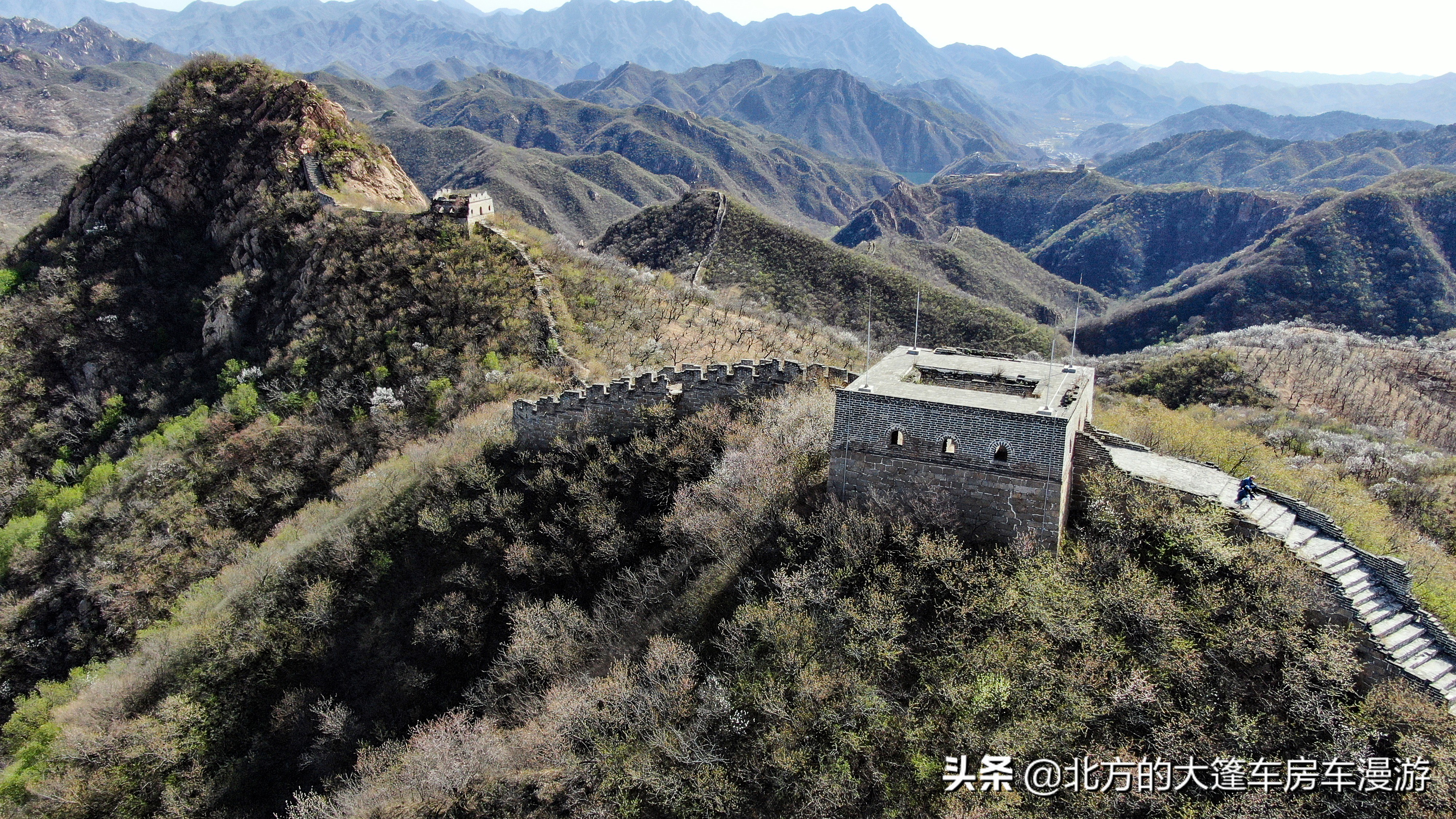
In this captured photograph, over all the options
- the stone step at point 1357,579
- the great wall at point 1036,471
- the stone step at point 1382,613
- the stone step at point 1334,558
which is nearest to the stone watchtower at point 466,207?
the great wall at point 1036,471

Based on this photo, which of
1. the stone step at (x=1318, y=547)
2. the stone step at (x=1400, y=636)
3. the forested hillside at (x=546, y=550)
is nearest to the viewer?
the forested hillside at (x=546, y=550)

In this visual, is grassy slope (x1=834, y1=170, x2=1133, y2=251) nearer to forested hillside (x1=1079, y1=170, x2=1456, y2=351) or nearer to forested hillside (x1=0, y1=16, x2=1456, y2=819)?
forested hillside (x1=1079, y1=170, x2=1456, y2=351)

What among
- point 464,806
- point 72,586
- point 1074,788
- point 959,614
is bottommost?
point 72,586

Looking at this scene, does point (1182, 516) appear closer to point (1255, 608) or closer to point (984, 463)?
point (1255, 608)

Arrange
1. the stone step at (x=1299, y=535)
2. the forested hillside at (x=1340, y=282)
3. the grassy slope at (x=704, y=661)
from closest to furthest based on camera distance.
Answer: the grassy slope at (x=704, y=661) → the stone step at (x=1299, y=535) → the forested hillside at (x=1340, y=282)

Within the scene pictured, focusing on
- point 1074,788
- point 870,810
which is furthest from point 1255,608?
point 870,810

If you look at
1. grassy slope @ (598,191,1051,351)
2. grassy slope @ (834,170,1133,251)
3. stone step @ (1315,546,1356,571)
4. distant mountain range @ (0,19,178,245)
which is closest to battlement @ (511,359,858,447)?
stone step @ (1315,546,1356,571)

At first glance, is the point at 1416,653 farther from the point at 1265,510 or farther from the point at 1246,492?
the point at 1246,492

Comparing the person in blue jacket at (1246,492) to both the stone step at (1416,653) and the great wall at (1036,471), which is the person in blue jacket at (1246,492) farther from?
the stone step at (1416,653)
